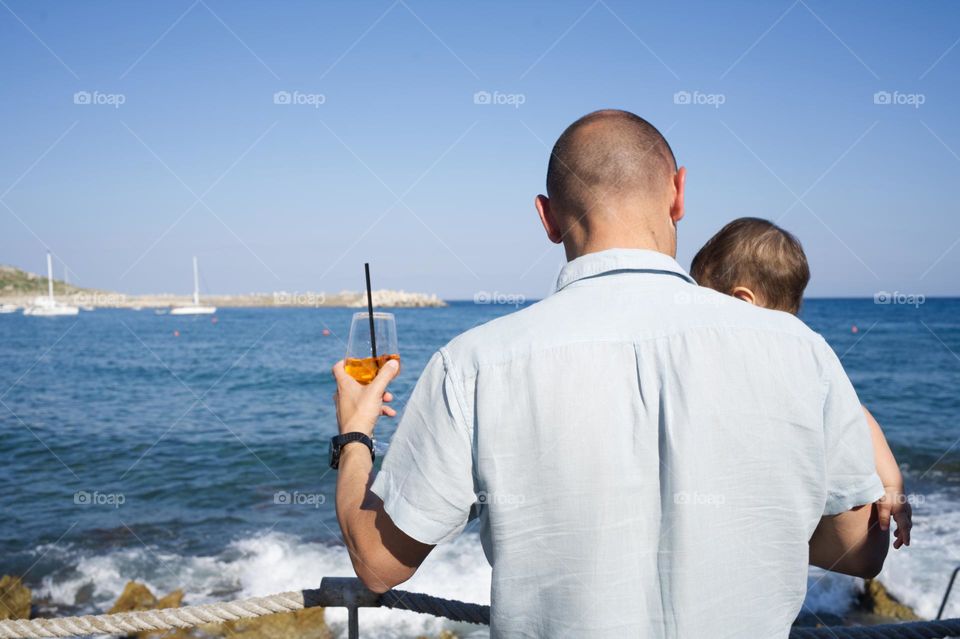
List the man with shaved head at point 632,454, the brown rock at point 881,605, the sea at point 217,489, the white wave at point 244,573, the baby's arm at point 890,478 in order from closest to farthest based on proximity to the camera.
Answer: the man with shaved head at point 632,454 → the baby's arm at point 890,478 → the brown rock at point 881,605 → the white wave at point 244,573 → the sea at point 217,489

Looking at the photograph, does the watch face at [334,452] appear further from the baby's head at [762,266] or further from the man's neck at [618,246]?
the baby's head at [762,266]

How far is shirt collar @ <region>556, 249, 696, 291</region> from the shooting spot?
1.21 meters

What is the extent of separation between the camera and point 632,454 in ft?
3.66

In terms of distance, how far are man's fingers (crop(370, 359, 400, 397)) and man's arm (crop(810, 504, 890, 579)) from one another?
3.19 feet

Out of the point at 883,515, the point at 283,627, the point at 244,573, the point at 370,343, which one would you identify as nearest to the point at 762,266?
the point at 883,515

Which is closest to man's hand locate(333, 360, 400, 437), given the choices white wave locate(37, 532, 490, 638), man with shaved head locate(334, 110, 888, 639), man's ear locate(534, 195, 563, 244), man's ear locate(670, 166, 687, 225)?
man with shaved head locate(334, 110, 888, 639)

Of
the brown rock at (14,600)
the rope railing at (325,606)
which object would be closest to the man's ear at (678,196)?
the rope railing at (325,606)

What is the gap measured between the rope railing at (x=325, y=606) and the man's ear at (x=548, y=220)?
3.52 feet

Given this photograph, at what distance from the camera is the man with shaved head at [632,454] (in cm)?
111

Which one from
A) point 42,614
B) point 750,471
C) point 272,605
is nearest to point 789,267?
point 750,471

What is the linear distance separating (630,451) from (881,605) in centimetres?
733

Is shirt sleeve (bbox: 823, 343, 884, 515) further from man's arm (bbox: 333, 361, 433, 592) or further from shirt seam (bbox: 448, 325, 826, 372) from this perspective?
man's arm (bbox: 333, 361, 433, 592)

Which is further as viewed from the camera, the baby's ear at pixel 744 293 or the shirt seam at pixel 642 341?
the baby's ear at pixel 744 293

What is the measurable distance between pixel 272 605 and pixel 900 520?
1711 millimetres
